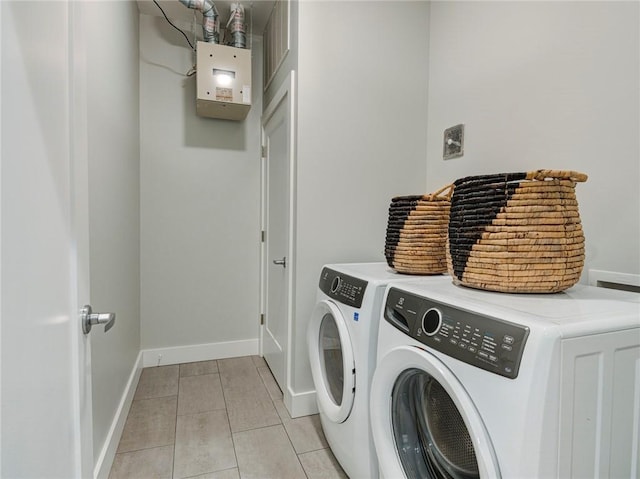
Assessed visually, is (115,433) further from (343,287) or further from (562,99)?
(562,99)

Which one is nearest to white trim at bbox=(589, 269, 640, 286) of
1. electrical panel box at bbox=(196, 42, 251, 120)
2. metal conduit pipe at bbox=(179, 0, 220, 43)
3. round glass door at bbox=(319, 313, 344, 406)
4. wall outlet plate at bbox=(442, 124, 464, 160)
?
wall outlet plate at bbox=(442, 124, 464, 160)

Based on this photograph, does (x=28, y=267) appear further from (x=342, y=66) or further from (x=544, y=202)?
(x=342, y=66)

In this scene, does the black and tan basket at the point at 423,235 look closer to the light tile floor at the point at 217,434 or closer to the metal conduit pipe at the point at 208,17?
the light tile floor at the point at 217,434

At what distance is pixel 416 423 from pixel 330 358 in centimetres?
60

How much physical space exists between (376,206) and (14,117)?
1.77m

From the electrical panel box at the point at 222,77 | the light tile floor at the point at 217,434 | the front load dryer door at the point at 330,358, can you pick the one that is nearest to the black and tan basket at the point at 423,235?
the front load dryer door at the point at 330,358

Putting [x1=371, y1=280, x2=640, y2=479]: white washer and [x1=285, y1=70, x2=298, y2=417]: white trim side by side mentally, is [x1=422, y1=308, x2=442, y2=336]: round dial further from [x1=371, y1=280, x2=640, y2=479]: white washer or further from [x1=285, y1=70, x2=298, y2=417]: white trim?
[x1=285, y1=70, x2=298, y2=417]: white trim

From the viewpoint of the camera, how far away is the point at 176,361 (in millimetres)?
2686

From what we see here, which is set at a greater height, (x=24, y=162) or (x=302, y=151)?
(x=302, y=151)

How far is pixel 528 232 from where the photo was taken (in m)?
0.97

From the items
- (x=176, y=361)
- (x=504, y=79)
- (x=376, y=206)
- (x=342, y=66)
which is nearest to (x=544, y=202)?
(x=504, y=79)

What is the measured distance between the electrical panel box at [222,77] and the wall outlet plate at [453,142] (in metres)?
1.37

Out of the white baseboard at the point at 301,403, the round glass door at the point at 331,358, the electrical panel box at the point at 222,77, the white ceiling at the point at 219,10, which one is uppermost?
the white ceiling at the point at 219,10

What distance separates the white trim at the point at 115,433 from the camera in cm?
140
